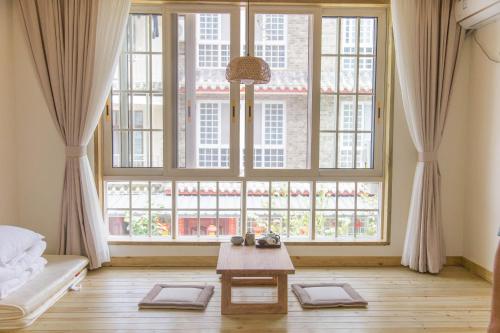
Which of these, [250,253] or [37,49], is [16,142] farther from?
[250,253]

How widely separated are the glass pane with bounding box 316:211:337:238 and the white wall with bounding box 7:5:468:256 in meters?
0.18

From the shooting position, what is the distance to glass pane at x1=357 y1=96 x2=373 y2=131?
4121 millimetres

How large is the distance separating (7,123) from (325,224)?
311 centimetres

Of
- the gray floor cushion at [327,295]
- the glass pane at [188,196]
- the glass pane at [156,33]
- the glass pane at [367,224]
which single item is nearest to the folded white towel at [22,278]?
the glass pane at [188,196]

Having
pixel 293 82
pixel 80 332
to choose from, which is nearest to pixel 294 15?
pixel 293 82

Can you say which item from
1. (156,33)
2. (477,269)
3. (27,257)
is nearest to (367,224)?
(477,269)

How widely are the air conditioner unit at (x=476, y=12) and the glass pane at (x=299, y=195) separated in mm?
2018

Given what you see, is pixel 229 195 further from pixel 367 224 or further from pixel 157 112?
pixel 367 224

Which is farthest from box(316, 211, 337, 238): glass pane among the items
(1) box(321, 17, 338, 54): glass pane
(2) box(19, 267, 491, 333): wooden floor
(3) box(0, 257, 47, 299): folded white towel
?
(3) box(0, 257, 47, 299): folded white towel

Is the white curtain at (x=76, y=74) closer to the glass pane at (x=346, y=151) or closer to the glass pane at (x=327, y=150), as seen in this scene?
the glass pane at (x=327, y=150)

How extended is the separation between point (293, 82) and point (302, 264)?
1.77 meters

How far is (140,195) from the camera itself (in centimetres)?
418

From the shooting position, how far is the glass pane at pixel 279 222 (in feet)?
13.8

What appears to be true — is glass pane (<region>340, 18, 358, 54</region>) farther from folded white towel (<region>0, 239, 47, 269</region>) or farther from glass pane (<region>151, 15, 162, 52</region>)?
folded white towel (<region>0, 239, 47, 269</region>)
